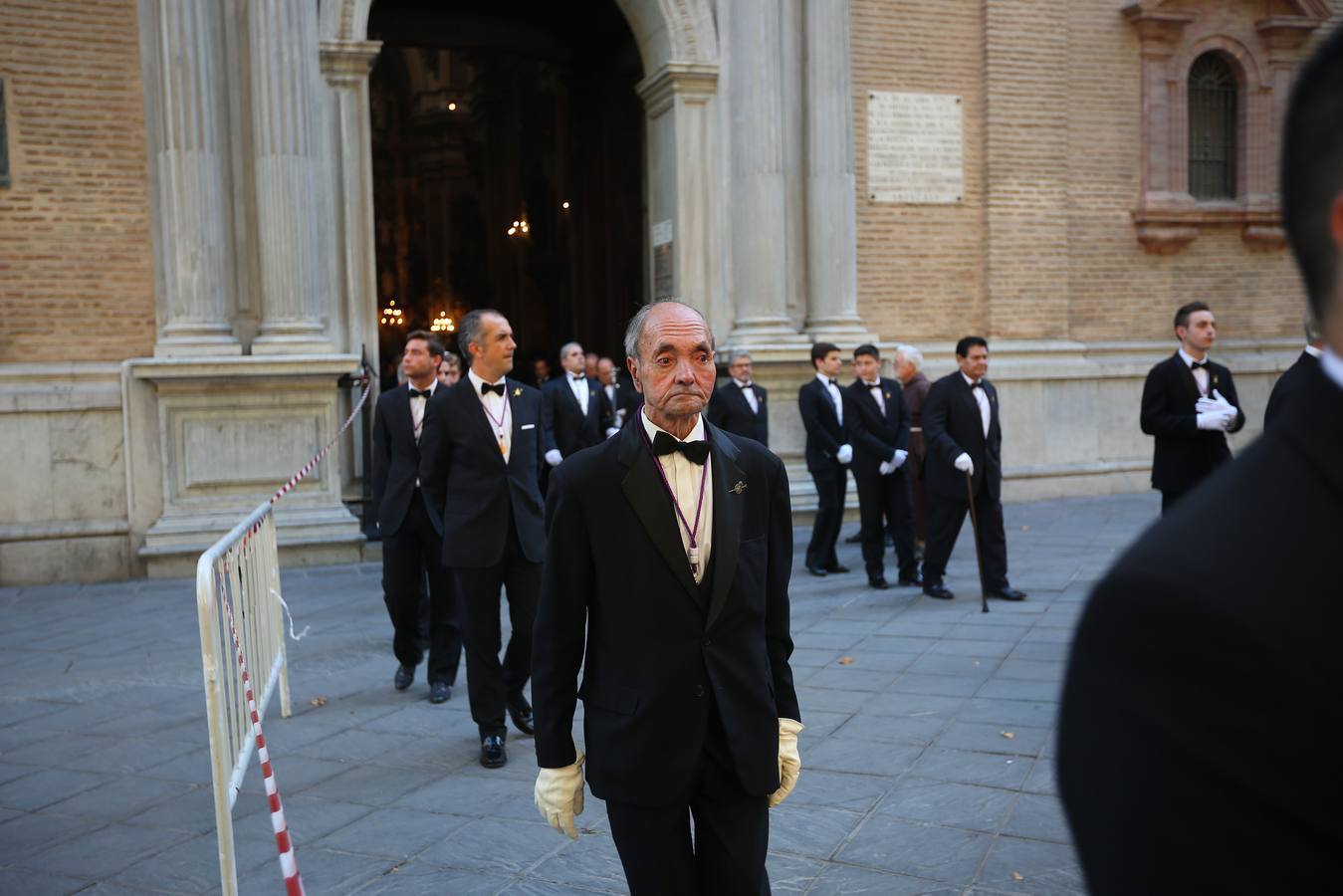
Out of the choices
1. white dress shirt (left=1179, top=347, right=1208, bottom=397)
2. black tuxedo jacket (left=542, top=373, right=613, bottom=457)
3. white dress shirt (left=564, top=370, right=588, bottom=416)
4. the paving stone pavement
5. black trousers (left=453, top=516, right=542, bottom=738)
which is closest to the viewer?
the paving stone pavement

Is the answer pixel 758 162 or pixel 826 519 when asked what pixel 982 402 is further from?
pixel 758 162

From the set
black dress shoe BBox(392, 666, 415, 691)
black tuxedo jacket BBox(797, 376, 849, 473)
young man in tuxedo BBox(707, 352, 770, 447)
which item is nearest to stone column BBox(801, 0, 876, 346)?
young man in tuxedo BBox(707, 352, 770, 447)

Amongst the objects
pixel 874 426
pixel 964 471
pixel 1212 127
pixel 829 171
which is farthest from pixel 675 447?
pixel 1212 127

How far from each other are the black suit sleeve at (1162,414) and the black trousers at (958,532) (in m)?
1.74

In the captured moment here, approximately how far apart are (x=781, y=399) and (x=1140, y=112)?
6549 millimetres

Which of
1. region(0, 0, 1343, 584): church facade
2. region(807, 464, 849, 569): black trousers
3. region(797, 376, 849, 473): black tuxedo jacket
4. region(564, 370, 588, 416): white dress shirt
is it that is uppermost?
region(0, 0, 1343, 584): church facade

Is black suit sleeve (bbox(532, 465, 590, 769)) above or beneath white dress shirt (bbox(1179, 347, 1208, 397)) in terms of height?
A: beneath

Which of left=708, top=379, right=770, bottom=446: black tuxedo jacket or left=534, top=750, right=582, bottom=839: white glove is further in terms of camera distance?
left=708, top=379, right=770, bottom=446: black tuxedo jacket

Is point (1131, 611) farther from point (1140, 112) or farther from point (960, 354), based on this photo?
point (1140, 112)

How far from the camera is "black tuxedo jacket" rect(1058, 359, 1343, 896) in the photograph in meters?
0.94

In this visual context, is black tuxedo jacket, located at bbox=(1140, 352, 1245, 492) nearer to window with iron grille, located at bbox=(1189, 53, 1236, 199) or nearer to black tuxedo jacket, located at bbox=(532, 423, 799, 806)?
black tuxedo jacket, located at bbox=(532, 423, 799, 806)

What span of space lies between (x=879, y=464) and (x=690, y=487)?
7254 mm

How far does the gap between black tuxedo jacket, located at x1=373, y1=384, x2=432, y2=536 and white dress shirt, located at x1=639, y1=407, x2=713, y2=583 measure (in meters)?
4.11

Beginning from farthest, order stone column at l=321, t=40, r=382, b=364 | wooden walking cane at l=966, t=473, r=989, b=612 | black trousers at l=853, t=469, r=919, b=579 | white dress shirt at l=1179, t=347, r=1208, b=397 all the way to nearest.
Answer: stone column at l=321, t=40, r=382, b=364, black trousers at l=853, t=469, r=919, b=579, wooden walking cane at l=966, t=473, r=989, b=612, white dress shirt at l=1179, t=347, r=1208, b=397
